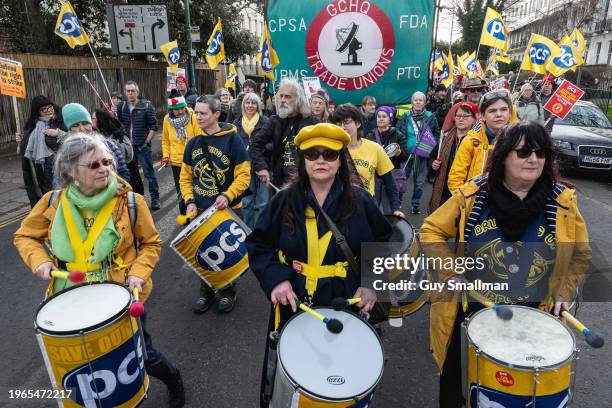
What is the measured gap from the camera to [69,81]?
530 inches

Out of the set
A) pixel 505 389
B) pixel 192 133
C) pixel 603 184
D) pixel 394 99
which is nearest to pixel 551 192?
pixel 505 389

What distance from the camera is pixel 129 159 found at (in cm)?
590

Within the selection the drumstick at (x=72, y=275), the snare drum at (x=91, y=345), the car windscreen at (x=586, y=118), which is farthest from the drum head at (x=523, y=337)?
the car windscreen at (x=586, y=118)

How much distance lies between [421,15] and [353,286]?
384cm

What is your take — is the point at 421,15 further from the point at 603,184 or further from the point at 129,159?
the point at 603,184

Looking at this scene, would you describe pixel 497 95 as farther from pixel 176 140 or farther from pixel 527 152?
pixel 176 140

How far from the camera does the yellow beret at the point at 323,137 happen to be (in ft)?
7.34

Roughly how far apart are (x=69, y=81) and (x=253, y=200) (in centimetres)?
1034

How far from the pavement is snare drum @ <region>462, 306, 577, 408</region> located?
126 centimetres

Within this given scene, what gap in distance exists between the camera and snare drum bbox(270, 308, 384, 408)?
179 cm

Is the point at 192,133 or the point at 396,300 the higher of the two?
the point at 192,133

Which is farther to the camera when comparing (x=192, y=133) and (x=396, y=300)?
(x=192, y=133)

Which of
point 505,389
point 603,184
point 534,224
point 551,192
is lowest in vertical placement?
point 603,184

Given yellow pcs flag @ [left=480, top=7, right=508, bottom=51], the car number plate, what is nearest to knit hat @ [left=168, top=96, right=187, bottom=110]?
yellow pcs flag @ [left=480, top=7, right=508, bottom=51]
